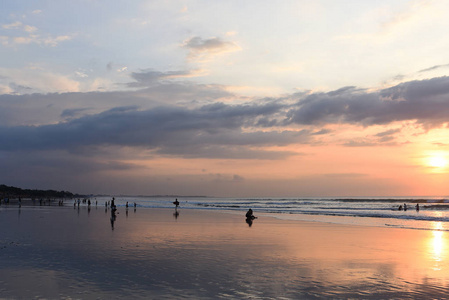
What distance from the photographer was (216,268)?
57.6 feet

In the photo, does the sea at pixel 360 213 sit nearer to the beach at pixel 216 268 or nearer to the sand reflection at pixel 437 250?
the sand reflection at pixel 437 250

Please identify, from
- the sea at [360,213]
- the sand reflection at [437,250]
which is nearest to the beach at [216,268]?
the sand reflection at [437,250]

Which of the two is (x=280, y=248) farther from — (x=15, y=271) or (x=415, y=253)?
Result: (x=15, y=271)

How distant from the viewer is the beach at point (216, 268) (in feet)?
44.6

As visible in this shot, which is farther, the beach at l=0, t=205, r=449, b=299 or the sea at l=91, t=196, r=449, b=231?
the sea at l=91, t=196, r=449, b=231

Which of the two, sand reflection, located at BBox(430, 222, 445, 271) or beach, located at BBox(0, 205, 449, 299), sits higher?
beach, located at BBox(0, 205, 449, 299)

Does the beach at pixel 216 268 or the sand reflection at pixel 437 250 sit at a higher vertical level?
the beach at pixel 216 268

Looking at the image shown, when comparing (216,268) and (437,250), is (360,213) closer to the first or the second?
(437,250)

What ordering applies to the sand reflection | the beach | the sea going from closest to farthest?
the beach → the sand reflection → the sea

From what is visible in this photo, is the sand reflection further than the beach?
Yes

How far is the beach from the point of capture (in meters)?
13.6

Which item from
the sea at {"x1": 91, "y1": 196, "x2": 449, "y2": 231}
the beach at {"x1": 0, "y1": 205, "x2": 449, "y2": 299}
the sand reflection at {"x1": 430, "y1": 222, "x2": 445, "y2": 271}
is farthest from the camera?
the sea at {"x1": 91, "y1": 196, "x2": 449, "y2": 231}

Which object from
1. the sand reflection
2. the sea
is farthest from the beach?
the sea

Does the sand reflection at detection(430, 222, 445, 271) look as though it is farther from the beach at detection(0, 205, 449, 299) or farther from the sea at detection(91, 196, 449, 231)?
the sea at detection(91, 196, 449, 231)
